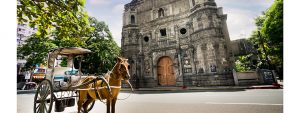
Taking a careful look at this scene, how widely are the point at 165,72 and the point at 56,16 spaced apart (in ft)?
35.1

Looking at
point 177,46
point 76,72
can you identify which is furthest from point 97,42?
point 76,72

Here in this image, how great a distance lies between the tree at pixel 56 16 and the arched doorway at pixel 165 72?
995cm

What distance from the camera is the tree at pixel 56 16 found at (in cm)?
315

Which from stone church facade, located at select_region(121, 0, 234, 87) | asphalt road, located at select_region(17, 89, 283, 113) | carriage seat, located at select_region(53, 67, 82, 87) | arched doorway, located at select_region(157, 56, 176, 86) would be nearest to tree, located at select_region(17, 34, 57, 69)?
stone church facade, located at select_region(121, 0, 234, 87)

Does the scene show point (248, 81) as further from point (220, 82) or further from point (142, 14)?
point (142, 14)

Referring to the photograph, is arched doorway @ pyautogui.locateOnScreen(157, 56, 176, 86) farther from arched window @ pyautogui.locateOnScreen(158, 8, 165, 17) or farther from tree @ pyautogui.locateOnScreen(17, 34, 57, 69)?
tree @ pyautogui.locateOnScreen(17, 34, 57, 69)

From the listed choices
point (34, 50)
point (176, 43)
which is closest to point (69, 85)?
point (176, 43)

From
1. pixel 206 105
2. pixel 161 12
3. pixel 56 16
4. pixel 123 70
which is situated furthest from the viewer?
pixel 161 12

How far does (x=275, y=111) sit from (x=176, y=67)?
31.2 feet

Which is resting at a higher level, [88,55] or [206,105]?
[88,55]

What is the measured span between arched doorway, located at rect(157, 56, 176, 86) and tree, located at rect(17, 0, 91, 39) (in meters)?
9.95

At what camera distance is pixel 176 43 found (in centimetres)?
1346

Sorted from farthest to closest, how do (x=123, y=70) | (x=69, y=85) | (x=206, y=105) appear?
(x=206, y=105), (x=69, y=85), (x=123, y=70)

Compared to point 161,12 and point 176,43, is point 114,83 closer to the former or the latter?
point 176,43
